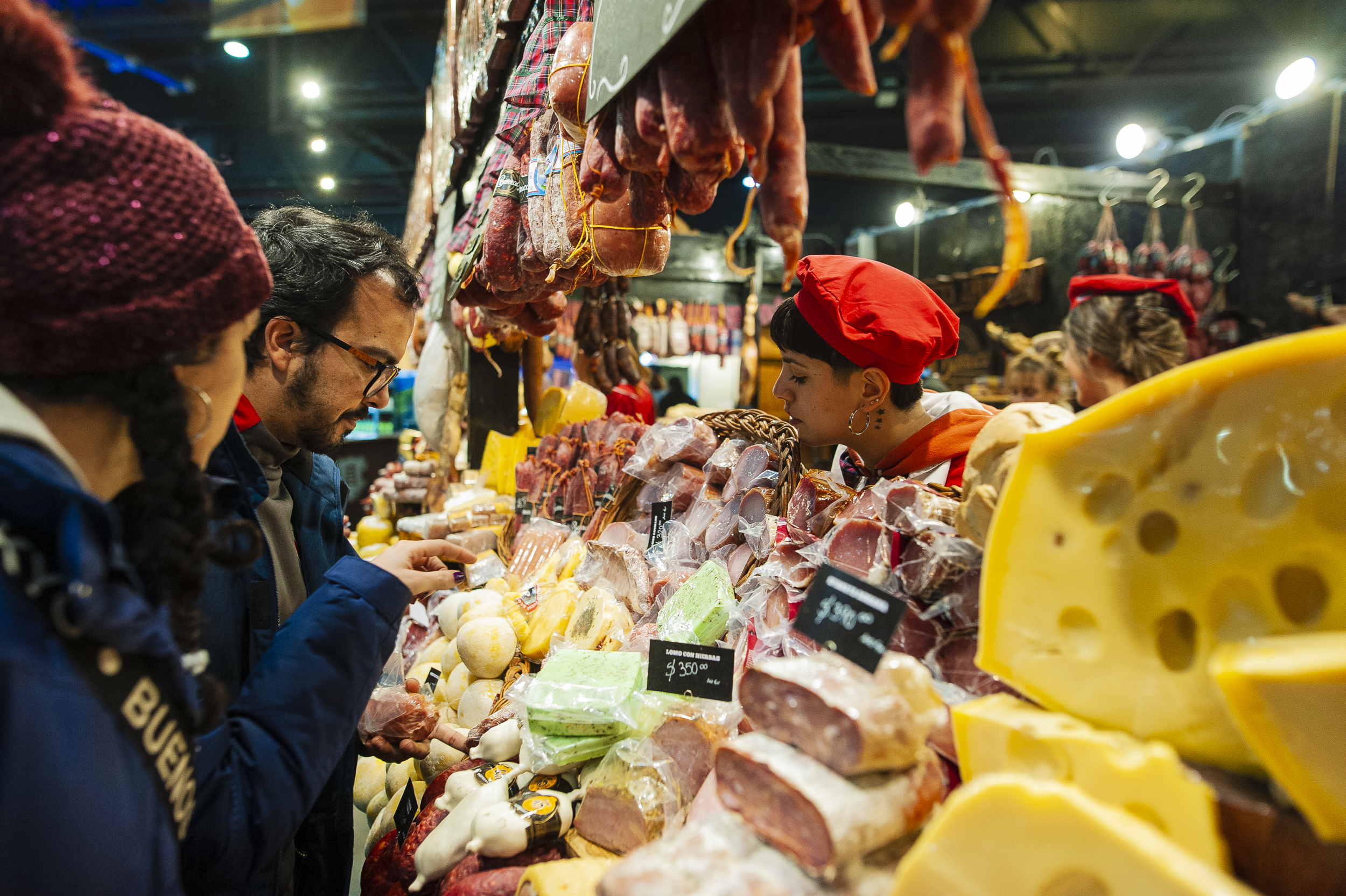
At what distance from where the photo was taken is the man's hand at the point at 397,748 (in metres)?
1.93

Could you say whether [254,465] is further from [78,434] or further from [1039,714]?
[1039,714]

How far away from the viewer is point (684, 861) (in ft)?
2.97

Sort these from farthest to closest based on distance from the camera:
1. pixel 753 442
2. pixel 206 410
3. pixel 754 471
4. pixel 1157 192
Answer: pixel 1157 192
pixel 753 442
pixel 754 471
pixel 206 410

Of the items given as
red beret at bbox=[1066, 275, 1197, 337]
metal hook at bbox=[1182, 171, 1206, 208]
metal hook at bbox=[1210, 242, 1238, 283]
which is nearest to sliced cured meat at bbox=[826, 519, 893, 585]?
red beret at bbox=[1066, 275, 1197, 337]

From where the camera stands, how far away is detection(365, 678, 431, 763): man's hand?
193 centimetres

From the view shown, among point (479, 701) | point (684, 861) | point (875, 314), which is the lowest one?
point (479, 701)

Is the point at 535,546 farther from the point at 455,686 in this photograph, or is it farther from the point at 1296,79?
the point at 1296,79

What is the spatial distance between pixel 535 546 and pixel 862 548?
1899 mm

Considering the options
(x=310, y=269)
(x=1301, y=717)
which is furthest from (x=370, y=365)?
(x=1301, y=717)

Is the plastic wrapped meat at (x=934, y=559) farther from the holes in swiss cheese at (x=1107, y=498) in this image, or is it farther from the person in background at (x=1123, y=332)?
the person in background at (x=1123, y=332)

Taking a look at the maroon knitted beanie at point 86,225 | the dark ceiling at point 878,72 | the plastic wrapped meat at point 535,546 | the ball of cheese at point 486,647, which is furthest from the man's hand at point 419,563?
the dark ceiling at point 878,72

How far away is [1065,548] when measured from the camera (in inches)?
35.5

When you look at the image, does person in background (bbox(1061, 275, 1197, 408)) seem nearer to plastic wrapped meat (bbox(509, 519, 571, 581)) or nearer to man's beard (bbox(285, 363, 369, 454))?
plastic wrapped meat (bbox(509, 519, 571, 581))

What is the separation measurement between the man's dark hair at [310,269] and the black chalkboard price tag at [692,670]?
127 cm
